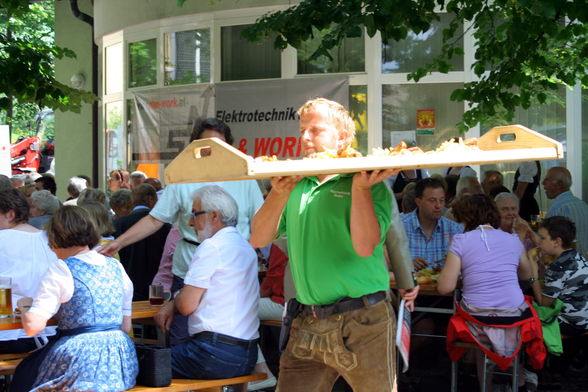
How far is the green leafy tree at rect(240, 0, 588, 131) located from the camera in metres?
6.01

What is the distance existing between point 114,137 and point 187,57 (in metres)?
2.42

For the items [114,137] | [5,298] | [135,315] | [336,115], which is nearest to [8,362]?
[5,298]

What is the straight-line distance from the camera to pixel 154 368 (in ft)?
14.5

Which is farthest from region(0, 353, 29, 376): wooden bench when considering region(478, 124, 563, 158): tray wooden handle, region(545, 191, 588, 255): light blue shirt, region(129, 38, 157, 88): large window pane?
region(129, 38, 157, 88): large window pane

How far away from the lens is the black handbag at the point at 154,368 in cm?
441

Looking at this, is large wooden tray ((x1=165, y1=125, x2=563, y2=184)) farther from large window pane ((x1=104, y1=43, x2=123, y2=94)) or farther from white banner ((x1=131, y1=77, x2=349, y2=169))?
large window pane ((x1=104, y1=43, x2=123, y2=94))

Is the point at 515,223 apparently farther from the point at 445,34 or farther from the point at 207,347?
the point at 207,347

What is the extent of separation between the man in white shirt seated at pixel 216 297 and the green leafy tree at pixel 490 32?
2.18 meters

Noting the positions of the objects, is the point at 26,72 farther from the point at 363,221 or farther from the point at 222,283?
the point at 363,221

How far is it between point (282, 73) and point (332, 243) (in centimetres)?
943

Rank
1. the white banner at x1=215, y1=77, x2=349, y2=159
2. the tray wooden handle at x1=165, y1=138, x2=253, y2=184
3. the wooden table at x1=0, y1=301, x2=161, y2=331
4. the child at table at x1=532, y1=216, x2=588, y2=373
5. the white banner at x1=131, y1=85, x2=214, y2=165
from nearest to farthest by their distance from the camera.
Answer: the tray wooden handle at x1=165, y1=138, x2=253, y2=184
the wooden table at x1=0, y1=301, x2=161, y2=331
the child at table at x1=532, y1=216, x2=588, y2=373
the white banner at x1=215, y1=77, x2=349, y2=159
the white banner at x1=131, y1=85, x2=214, y2=165

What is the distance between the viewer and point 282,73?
1241 cm

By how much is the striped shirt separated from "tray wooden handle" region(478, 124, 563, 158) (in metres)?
3.48

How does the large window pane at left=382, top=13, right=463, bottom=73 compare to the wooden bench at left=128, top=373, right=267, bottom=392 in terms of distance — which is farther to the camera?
the large window pane at left=382, top=13, right=463, bottom=73
